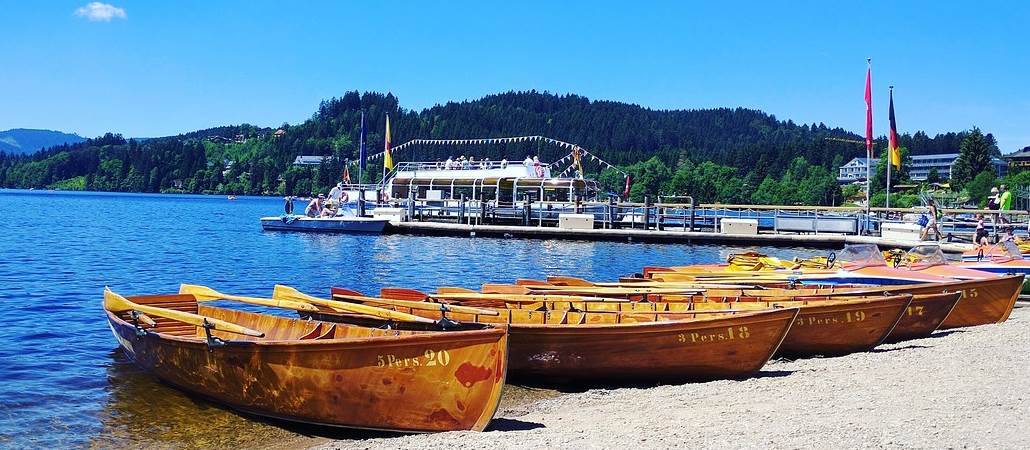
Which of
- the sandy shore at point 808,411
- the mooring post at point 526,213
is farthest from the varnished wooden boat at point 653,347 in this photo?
the mooring post at point 526,213

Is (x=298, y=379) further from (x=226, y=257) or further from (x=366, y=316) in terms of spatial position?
(x=226, y=257)

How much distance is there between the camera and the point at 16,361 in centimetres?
1455

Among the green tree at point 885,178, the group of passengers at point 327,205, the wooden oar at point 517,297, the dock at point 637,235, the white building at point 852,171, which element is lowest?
the dock at point 637,235

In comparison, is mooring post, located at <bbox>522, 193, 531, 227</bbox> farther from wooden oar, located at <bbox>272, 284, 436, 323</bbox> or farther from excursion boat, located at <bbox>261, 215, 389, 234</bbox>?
wooden oar, located at <bbox>272, 284, 436, 323</bbox>

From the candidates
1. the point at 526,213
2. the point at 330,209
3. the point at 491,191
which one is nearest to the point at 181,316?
the point at 526,213

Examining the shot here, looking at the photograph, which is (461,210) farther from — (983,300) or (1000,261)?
(983,300)

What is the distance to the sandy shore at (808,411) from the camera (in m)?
8.39

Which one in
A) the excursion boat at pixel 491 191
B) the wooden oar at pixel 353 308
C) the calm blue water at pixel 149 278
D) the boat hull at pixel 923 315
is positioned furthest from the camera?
the excursion boat at pixel 491 191

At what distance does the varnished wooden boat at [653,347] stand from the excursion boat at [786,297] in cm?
241

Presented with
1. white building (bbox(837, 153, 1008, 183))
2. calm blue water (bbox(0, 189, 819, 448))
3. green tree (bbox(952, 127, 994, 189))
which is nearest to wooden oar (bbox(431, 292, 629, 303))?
calm blue water (bbox(0, 189, 819, 448))

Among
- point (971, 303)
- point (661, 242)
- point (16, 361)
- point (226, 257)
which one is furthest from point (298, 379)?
point (661, 242)

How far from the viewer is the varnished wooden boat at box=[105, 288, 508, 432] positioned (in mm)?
9281

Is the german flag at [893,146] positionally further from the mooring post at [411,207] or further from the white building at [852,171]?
the white building at [852,171]

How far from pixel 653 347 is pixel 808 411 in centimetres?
254
